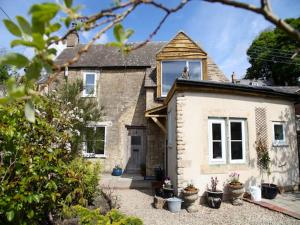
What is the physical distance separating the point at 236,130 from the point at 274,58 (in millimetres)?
29455

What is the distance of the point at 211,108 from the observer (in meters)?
9.23

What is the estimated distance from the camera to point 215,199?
8102 millimetres

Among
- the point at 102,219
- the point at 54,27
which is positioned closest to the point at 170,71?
the point at 102,219

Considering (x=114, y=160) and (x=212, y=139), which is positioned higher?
(x=212, y=139)

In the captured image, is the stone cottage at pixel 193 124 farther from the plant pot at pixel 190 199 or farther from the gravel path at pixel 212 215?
the gravel path at pixel 212 215

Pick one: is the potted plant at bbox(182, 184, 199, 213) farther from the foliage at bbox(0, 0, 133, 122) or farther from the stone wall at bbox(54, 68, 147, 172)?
the foliage at bbox(0, 0, 133, 122)

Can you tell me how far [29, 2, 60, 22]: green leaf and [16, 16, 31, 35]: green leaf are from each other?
1.6 inches

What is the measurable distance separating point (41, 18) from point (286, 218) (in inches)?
319

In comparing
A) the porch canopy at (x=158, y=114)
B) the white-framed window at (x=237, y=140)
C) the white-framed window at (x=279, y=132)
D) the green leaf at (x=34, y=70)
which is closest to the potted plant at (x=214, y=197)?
the white-framed window at (x=237, y=140)

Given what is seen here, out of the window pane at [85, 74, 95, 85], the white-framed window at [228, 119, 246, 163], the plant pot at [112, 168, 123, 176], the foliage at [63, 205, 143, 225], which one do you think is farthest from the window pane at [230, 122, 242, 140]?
the window pane at [85, 74, 95, 85]

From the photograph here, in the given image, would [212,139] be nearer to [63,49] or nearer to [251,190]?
[251,190]

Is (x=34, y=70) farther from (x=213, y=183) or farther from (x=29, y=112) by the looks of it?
(x=213, y=183)

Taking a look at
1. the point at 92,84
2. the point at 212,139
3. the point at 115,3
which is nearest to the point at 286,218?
the point at 212,139

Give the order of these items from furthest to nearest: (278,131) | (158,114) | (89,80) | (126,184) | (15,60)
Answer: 1. (89,80)
2. (158,114)
3. (126,184)
4. (278,131)
5. (15,60)
